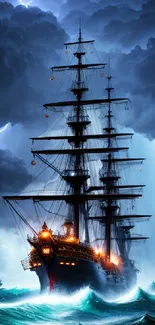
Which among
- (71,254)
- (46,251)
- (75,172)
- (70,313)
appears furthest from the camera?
(75,172)

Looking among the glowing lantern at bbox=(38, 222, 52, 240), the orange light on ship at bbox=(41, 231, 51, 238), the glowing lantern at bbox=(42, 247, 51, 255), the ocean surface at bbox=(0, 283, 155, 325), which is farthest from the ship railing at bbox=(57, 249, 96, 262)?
the ocean surface at bbox=(0, 283, 155, 325)

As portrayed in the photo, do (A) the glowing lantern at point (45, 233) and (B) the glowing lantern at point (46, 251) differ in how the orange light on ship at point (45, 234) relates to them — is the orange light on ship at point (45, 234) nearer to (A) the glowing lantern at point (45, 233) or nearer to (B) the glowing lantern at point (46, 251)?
(A) the glowing lantern at point (45, 233)

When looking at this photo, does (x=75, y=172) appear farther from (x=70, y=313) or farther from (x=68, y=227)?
(x=70, y=313)

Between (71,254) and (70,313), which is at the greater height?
(71,254)

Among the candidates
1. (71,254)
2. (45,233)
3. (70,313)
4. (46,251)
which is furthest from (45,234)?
(70,313)

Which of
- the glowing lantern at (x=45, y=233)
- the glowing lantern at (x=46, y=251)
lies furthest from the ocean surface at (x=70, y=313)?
the glowing lantern at (x=45, y=233)

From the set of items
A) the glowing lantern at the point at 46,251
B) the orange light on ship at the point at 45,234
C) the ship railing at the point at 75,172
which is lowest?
the glowing lantern at the point at 46,251

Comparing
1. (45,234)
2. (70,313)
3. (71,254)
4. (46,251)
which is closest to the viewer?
(70,313)

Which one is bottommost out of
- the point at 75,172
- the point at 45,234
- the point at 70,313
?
the point at 70,313

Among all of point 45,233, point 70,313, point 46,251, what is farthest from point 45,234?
point 70,313

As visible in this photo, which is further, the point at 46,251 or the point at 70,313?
the point at 46,251

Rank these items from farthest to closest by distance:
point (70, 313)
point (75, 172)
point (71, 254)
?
1. point (75, 172)
2. point (71, 254)
3. point (70, 313)

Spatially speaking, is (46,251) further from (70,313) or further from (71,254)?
(70,313)

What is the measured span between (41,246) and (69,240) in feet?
12.0
